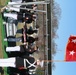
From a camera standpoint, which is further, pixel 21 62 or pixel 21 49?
pixel 21 49

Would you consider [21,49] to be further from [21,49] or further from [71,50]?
[71,50]

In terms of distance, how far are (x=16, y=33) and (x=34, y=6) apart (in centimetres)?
176

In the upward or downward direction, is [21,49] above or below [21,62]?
above

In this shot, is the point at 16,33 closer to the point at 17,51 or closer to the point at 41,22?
the point at 17,51

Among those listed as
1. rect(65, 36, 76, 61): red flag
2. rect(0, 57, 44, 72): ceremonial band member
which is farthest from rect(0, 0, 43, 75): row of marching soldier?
rect(65, 36, 76, 61): red flag

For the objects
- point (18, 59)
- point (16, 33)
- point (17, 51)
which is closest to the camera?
point (18, 59)

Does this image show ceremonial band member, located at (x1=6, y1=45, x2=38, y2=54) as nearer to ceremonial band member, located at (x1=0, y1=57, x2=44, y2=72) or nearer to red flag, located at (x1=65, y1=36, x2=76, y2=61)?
ceremonial band member, located at (x1=0, y1=57, x2=44, y2=72)

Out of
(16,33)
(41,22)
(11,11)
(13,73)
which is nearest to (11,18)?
(11,11)

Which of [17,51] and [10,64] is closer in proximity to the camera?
[10,64]

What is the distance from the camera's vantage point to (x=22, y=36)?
49.6 ft

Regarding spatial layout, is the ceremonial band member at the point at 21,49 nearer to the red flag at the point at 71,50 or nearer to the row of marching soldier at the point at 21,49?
the row of marching soldier at the point at 21,49

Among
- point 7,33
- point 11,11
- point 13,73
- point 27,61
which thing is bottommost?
point 13,73

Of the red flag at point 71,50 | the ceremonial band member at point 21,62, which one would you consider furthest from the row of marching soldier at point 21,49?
the red flag at point 71,50

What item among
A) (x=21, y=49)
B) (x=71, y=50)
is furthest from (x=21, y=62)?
(x=71, y=50)
